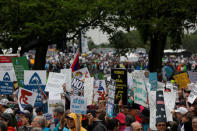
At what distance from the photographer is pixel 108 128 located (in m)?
8.09

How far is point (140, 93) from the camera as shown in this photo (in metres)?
10.7

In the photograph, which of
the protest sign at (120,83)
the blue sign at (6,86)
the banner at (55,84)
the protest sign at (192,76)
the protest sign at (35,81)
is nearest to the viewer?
the protest sign at (120,83)

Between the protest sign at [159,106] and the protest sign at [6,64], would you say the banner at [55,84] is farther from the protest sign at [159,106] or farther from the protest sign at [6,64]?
the protest sign at [159,106]

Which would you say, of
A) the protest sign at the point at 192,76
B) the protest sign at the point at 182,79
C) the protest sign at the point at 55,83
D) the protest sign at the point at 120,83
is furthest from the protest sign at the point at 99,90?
the protest sign at the point at 192,76

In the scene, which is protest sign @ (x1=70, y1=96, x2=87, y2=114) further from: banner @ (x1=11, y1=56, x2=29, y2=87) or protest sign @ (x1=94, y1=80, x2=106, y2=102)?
banner @ (x1=11, y1=56, x2=29, y2=87)

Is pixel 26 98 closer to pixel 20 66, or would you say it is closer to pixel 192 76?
pixel 20 66

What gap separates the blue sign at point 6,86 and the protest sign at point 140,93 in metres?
4.64

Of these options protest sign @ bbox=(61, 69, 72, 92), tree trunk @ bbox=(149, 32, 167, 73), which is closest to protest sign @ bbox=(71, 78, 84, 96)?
protest sign @ bbox=(61, 69, 72, 92)

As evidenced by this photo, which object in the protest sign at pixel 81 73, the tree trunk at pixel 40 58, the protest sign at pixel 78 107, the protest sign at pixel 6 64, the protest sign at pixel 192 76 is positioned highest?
the tree trunk at pixel 40 58

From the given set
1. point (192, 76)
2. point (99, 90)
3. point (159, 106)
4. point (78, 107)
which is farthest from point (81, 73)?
point (159, 106)

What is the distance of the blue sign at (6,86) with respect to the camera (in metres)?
14.3

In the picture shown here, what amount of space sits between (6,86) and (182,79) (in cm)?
537

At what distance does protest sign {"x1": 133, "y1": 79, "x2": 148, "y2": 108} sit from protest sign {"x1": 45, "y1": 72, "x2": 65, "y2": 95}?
2.49m

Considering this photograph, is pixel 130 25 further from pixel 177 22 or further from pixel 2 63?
Result: pixel 2 63
